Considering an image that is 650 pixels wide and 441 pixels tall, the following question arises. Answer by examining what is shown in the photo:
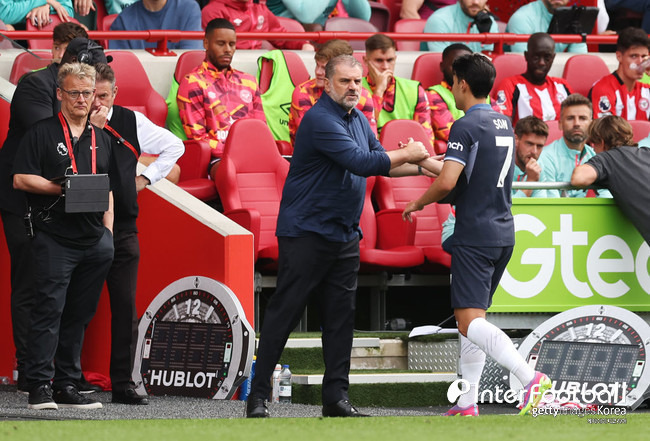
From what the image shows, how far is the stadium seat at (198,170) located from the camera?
945 centimetres

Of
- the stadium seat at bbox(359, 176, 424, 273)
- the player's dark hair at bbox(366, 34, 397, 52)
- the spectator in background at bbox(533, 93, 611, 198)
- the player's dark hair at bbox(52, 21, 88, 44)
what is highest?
the player's dark hair at bbox(52, 21, 88, 44)

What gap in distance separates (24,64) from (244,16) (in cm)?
352

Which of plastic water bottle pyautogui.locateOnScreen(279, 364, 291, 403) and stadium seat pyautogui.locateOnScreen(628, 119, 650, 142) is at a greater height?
stadium seat pyautogui.locateOnScreen(628, 119, 650, 142)

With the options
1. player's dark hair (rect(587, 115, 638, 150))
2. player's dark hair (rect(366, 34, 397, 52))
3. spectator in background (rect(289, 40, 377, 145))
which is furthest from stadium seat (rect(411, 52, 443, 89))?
player's dark hair (rect(587, 115, 638, 150))

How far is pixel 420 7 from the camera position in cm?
1438

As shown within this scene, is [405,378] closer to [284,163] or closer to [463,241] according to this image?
[463,241]

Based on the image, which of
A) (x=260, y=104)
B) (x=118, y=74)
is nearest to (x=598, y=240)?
(x=260, y=104)

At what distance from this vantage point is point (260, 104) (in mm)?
10492

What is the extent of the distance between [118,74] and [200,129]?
0.95 metres

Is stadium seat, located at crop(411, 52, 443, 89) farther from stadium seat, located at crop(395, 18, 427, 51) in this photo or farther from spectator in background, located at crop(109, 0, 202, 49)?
spectator in background, located at crop(109, 0, 202, 49)

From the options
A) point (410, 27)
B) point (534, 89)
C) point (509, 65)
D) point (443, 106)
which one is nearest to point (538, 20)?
point (410, 27)

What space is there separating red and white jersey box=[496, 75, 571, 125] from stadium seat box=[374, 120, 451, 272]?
155 cm

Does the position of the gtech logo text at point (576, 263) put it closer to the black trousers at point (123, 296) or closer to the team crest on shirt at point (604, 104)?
the black trousers at point (123, 296)

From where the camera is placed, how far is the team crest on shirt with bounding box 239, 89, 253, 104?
10.4m
